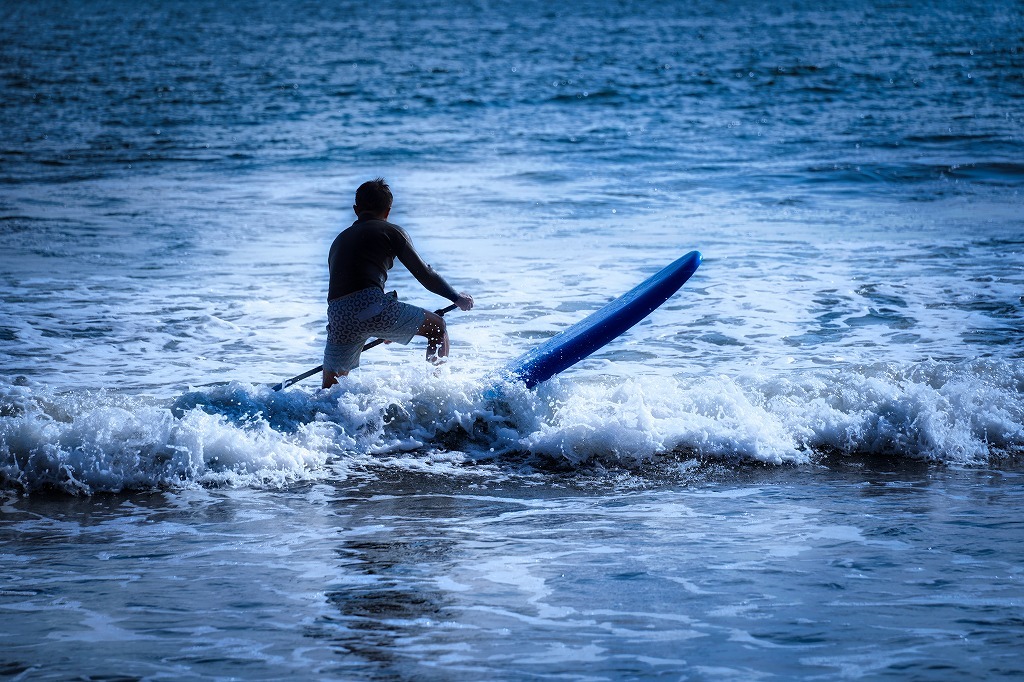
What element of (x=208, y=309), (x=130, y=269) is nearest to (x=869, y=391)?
(x=208, y=309)

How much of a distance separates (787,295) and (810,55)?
112 ft

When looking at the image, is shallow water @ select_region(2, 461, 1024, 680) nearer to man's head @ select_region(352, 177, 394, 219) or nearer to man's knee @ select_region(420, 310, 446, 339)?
man's knee @ select_region(420, 310, 446, 339)

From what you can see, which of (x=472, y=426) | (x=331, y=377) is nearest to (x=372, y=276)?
(x=331, y=377)

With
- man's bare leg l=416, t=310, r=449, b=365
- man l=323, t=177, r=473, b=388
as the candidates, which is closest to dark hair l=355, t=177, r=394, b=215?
man l=323, t=177, r=473, b=388

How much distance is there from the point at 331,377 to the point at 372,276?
851 mm

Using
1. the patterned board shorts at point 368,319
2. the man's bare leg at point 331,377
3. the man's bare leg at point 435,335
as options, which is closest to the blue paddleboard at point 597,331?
the man's bare leg at point 435,335

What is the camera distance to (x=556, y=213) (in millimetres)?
16516

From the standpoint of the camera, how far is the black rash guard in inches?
260

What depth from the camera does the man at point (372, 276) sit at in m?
6.62

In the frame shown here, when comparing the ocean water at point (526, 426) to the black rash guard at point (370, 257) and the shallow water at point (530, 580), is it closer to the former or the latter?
the shallow water at point (530, 580)

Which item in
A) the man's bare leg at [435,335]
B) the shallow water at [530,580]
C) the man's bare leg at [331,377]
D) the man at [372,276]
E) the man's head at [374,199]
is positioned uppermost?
the man's head at [374,199]

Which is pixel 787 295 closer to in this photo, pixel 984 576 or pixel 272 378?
pixel 272 378

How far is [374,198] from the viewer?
6.63 m

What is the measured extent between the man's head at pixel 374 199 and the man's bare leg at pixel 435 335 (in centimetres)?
71
